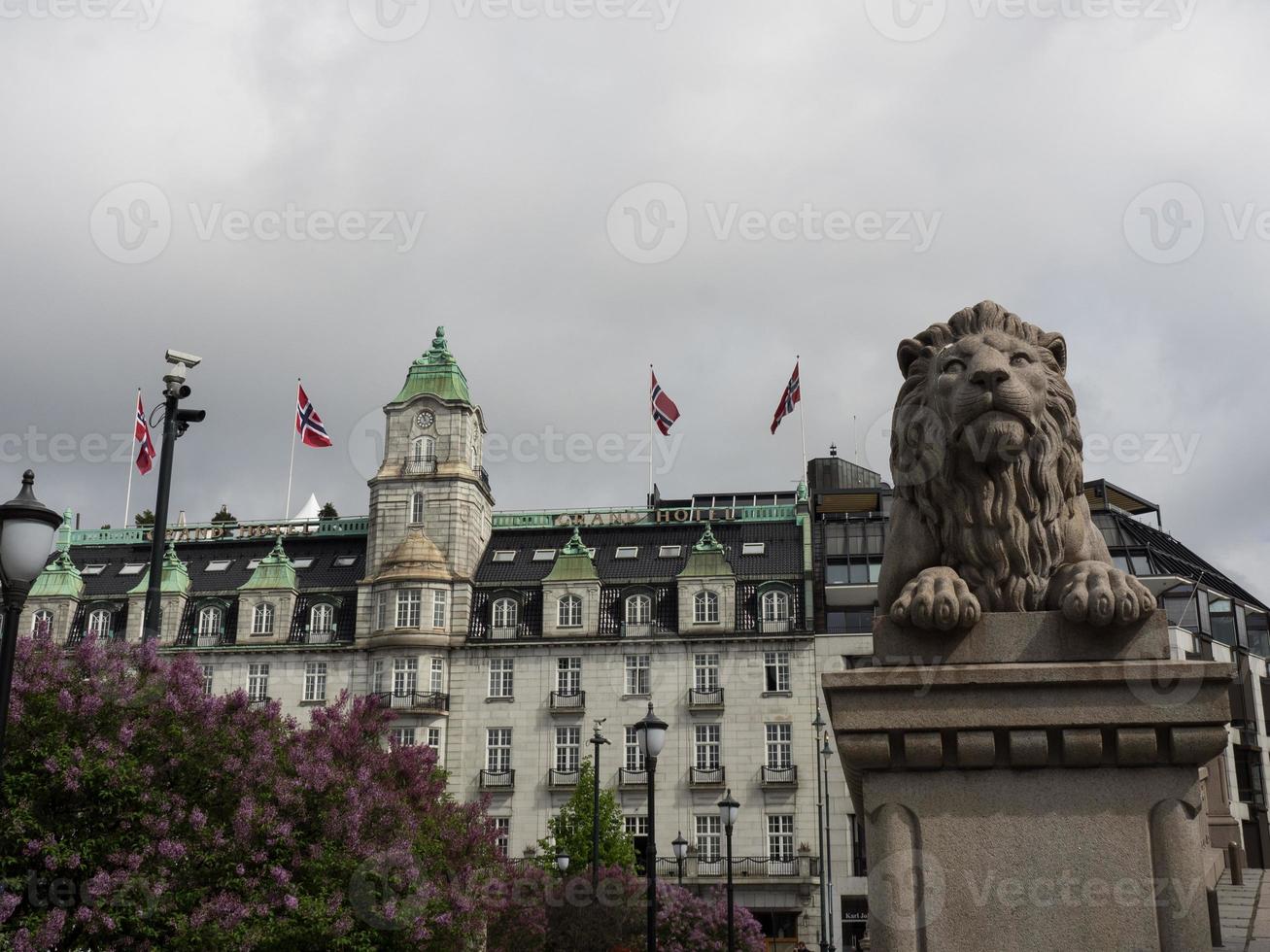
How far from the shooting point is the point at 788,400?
2195 inches

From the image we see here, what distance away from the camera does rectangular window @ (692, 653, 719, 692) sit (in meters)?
55.3

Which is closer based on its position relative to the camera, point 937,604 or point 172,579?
point 937,604

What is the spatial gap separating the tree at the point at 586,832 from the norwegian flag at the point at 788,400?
16.7 meters

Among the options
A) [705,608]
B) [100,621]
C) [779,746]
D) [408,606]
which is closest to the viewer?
[779,746]

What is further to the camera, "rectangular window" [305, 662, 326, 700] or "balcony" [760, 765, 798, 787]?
"rectangular window" [305, 662, 326, 700]

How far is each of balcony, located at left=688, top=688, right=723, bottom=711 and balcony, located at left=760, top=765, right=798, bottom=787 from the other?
331 centimetres

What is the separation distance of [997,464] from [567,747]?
167 ft

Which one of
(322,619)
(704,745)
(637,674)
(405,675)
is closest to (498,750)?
(405,675)

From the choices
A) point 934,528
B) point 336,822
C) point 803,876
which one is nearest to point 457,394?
point 803,876

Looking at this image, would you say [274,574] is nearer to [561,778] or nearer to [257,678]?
[257,678]

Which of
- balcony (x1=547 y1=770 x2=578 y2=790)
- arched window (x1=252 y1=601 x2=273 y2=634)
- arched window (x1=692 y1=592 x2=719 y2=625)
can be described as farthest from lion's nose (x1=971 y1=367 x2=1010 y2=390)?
arched window (x1=252 y1=601 x2=273 y2=634)

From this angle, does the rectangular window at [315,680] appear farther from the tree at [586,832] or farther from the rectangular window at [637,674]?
the rectangular window at [637,674]

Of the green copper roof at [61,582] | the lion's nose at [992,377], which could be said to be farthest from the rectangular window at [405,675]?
the lion's nose at [992,377]

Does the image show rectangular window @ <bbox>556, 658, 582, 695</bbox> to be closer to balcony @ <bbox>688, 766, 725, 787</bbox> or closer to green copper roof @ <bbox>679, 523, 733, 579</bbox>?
green copper roof @ <bbox>679, 523, 733, 579</bbox>
